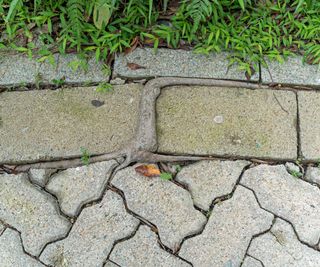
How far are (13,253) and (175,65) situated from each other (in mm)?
1314

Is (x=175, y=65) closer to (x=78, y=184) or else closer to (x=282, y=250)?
(x=78, y=184)

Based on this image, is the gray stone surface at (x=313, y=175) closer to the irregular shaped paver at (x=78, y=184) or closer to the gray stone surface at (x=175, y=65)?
the gray stone surface at (x=175, y=65)

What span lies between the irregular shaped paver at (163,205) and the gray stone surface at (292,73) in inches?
33.3

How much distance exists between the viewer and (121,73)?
8.39 ft

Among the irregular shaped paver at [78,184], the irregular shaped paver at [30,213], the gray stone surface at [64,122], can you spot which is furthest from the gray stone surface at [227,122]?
the irregular shaped paver at [30,213]

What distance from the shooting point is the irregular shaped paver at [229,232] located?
6.81 ft

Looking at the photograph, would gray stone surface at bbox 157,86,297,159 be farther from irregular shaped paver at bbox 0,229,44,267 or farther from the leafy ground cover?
irregular shaped paver at bbox 0,229,44,267

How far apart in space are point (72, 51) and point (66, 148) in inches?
24.8

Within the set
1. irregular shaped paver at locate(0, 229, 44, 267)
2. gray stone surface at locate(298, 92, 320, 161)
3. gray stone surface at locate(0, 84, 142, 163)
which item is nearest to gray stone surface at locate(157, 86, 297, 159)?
gray stone surface at locate(298, 92, 320, 161)

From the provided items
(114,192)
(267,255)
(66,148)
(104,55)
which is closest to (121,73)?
(104,55)

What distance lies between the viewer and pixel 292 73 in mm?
2535

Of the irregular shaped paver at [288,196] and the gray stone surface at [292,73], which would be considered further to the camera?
the gray stone surface at [292,73]

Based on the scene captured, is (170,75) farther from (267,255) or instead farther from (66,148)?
(267,255)

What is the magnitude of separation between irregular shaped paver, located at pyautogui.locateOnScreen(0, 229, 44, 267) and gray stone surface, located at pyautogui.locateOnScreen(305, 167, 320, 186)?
138 centimetres
